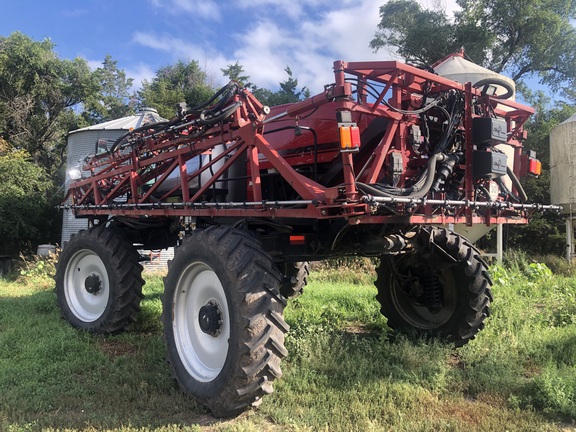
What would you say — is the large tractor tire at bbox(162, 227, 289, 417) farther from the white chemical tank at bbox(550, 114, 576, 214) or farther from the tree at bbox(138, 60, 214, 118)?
the tree at bbox(138, 60, 214, 118)

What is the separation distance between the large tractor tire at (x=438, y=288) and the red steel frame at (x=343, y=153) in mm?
761

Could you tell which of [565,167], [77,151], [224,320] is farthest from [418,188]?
[77,151]

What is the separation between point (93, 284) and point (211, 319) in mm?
2954

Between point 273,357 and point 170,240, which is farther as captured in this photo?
point 170,240

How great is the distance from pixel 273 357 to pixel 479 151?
2.52 m

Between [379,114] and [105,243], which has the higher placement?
[379,114]

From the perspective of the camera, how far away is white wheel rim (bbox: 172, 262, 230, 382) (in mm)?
4059

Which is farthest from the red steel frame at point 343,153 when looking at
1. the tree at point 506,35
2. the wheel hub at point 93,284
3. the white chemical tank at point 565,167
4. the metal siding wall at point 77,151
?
the tree at point 506,35

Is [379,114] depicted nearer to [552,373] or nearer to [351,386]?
[351,386]

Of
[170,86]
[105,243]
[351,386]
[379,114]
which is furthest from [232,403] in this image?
[170,86]

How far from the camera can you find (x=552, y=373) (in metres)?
4.13

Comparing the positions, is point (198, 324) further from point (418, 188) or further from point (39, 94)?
point (39, 94)

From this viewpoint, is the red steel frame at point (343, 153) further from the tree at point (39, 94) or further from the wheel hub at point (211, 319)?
the tree at point (39, 94)

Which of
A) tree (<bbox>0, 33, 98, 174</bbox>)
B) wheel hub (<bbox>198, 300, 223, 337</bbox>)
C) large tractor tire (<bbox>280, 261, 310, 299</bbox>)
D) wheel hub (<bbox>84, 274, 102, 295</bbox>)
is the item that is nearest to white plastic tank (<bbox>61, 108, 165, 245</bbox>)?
wheel hub (<bbox>84, 274, 102, 295</bbox>)
